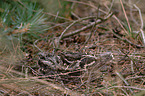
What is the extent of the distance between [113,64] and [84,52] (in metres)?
0.25

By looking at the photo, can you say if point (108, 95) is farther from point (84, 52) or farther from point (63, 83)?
point (84, 52)

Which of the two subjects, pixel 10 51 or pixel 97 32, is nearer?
pixel 10 51

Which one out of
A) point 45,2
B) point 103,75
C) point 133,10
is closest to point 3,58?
point 45,2

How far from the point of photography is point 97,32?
4.69ft

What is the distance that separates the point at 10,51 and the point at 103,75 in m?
0.78

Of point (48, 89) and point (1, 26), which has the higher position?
point (1, 26)

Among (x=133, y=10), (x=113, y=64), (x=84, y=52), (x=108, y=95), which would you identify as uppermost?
(x=133, y=10)

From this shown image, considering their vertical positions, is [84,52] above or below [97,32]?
below

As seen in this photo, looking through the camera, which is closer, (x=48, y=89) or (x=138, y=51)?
(x=48, y=89)

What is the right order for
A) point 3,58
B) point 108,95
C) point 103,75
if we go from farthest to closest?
point 3,58 < point 103,75 < point 108,95

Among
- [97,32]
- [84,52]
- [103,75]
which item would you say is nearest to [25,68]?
[84,52]

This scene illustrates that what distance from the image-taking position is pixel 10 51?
1153mm

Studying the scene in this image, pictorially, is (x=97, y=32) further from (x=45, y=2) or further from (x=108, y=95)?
(x=108, y=95)

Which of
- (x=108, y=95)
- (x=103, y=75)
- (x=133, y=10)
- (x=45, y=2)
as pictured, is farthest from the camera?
(x=133, y=10)
